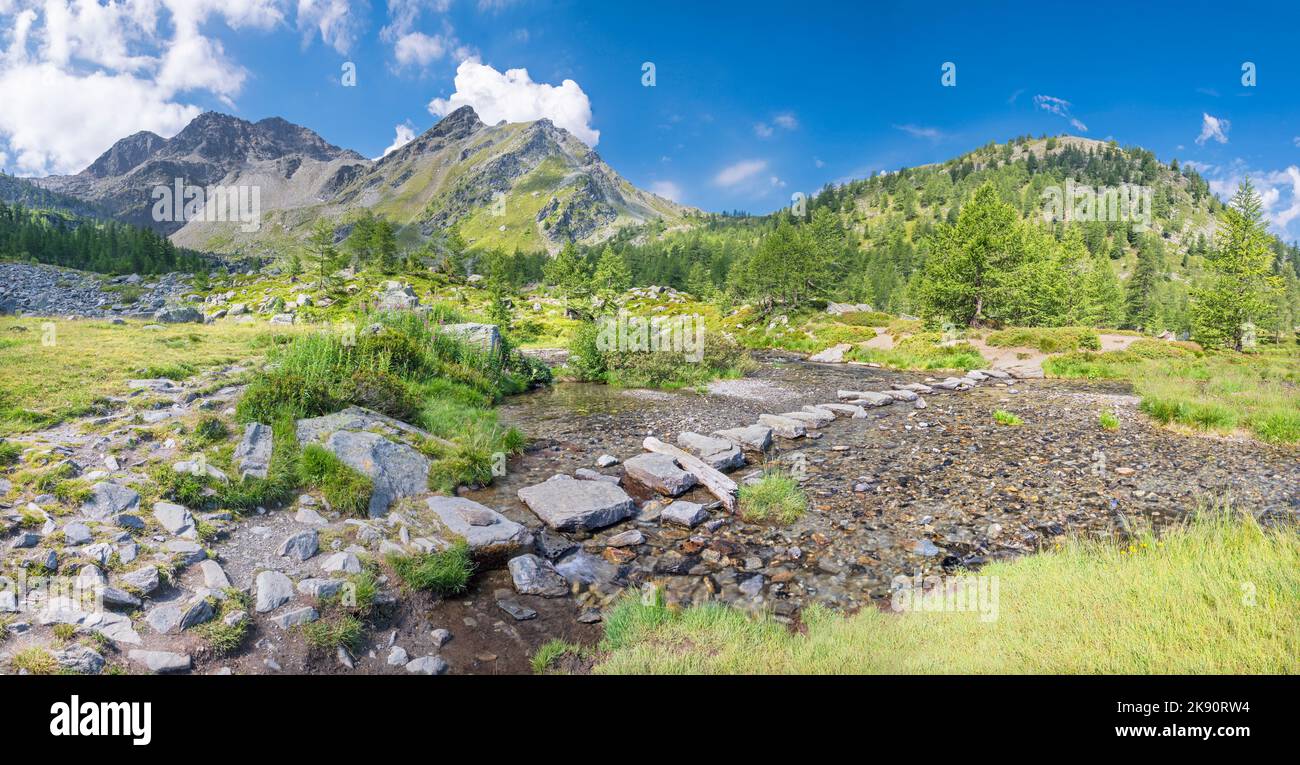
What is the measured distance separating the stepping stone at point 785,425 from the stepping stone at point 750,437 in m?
0.95

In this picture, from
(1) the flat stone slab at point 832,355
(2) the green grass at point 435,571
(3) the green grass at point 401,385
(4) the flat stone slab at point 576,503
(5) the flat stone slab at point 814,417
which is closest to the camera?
(2) the green grass at point 435,571

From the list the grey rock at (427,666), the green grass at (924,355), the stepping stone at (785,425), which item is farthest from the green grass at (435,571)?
the green grass at (924,355)

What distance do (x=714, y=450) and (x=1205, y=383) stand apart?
27003 millimetres

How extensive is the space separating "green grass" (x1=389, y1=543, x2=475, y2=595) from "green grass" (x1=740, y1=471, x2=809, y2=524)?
16.3 feet

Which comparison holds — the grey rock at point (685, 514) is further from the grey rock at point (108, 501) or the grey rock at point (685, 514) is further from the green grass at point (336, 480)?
the grey rock at point (108, 501)

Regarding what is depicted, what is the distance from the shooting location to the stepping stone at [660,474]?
1034cm

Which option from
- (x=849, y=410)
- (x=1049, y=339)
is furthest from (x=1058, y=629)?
(x=1049, y=339)

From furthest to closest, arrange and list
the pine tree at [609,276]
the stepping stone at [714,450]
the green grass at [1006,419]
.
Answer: the pine tree at [609,276] → the green grass at [1006,419] → the stepping stone at [714,450]

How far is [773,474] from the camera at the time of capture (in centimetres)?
1105

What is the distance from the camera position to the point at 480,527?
25.9 ft

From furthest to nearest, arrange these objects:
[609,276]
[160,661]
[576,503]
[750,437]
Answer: [609,276] < [750,437] < [576,503] < [160,661]

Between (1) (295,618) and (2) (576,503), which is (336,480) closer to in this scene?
(1) (295,618)

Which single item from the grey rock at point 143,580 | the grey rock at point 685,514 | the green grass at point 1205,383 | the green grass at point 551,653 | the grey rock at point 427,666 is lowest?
the green grass at point 551,653
